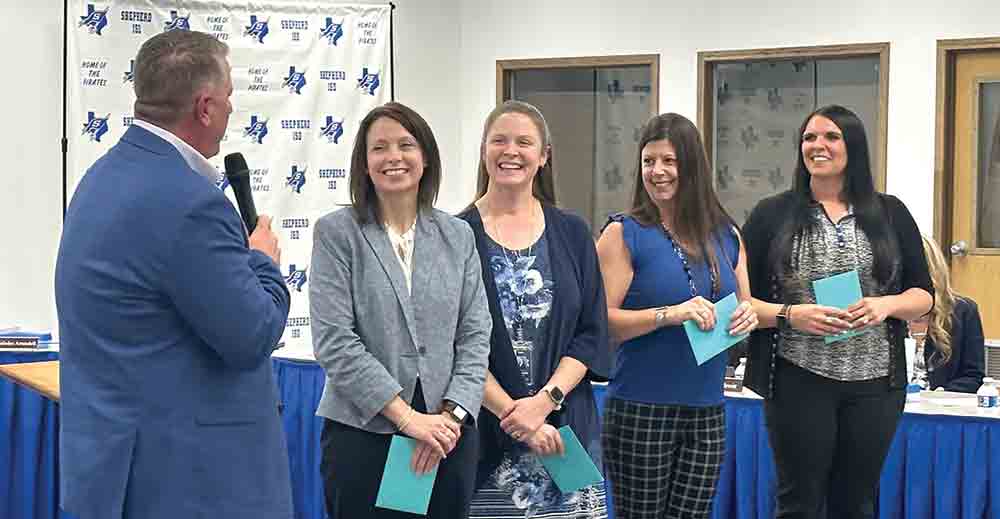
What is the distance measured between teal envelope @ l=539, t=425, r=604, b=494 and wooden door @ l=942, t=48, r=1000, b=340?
3.97 metres

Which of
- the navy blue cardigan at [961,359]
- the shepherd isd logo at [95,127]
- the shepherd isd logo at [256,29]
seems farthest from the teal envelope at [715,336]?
the shepherd isd logo at [256,29]

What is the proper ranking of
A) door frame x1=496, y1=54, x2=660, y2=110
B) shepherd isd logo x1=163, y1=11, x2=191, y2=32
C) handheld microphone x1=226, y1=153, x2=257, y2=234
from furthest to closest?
door frame x1=496, y1=54, x2=660, y2=110, shepherd isd logo x1=163, y1=11, x2=191, y2=32, handheld microphone x1=226, y1=153, x2=257, y2=234

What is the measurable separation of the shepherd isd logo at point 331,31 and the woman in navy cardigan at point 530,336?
3.81m

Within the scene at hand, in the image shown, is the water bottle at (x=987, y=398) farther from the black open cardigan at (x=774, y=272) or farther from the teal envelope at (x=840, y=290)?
the teal envelope at (x=840, y=290)

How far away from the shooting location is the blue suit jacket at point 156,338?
2.00 metres

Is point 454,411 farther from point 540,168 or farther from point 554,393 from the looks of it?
point 540,168

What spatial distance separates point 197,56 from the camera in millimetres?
2047

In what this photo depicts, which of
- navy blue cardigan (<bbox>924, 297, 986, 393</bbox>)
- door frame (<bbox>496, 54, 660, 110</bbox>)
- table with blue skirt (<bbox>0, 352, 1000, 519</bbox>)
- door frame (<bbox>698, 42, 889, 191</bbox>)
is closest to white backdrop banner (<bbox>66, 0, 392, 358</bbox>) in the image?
door frame (<bbox>496, 54, 660, 110</bbox>)

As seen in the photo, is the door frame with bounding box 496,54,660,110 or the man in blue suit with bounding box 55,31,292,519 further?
the door frame with bounding box 496,54,660,110

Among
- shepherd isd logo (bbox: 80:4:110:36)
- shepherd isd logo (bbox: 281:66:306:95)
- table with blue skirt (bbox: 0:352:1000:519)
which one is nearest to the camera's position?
table with blue skirt (bbox: 0:352:1000:519)

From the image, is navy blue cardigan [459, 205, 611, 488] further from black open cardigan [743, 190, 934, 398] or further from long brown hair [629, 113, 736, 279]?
black open cardigan [743, 190, 934, 398]

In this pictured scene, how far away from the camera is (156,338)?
2.03m

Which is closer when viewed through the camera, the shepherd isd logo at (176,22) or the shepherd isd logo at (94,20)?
the shepherd isd logo at (94,20)

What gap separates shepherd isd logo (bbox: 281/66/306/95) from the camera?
6.46 m
